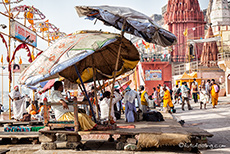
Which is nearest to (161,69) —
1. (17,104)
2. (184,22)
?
(184,22)

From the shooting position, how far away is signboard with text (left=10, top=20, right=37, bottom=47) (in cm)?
1291

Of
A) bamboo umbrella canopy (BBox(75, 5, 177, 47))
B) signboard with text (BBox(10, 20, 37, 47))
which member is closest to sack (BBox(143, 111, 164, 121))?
bamboo umbrella canopy (BBox(75, 5, 177, 47))

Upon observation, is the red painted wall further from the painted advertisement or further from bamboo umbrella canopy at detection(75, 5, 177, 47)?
bamboo umbrella canopy at detection(75, 5, 177, 47)

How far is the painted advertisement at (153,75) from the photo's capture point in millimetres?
35656

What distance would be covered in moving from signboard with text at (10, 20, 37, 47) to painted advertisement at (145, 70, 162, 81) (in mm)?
21395

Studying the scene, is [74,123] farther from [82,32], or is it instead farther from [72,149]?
[82,32]

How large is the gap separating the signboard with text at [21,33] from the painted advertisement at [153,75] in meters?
21.4

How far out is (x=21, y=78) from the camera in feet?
21.0

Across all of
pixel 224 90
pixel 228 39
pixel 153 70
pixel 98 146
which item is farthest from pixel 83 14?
pixel 228 39

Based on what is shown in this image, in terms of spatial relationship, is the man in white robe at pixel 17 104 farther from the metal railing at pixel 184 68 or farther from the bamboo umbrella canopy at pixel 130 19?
the metal railing at pixel 184 68

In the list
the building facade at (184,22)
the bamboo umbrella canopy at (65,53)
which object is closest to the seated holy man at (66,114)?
the bamboo umbrella canopy at (65,53)

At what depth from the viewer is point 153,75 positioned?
118ft

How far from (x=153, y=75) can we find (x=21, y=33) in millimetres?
23976

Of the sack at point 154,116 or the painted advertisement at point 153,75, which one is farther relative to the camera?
the painted advertisement at point 153,75
